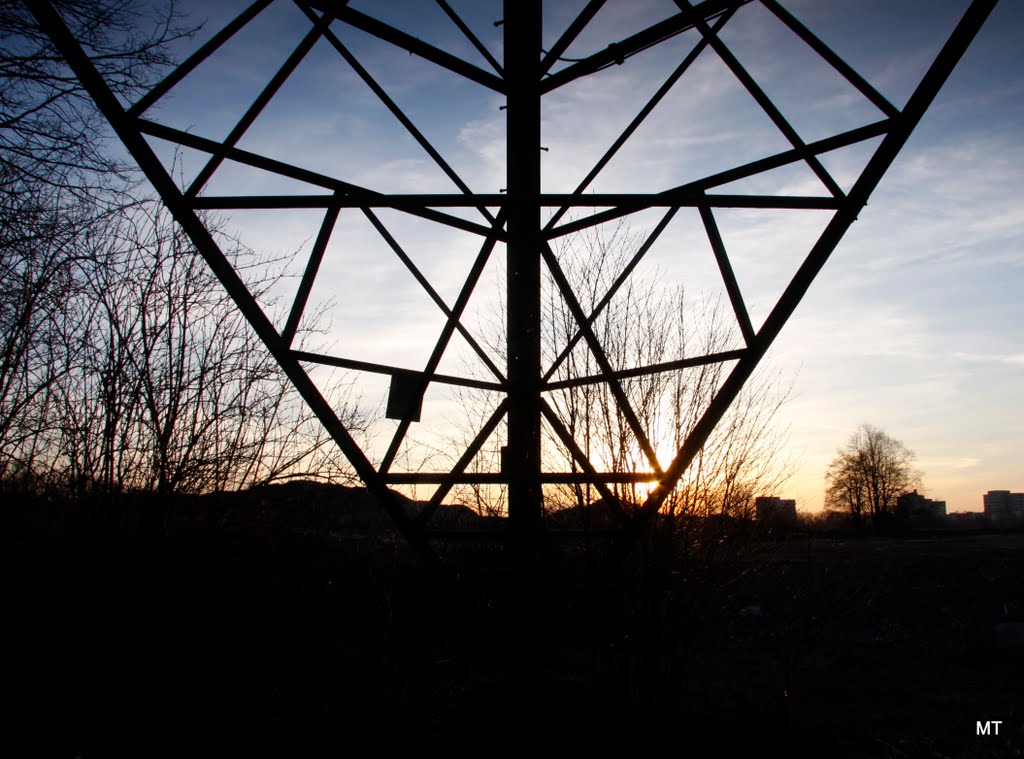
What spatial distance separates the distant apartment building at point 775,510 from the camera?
6.84m

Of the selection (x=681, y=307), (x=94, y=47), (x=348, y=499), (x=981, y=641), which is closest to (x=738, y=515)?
(x=681, y=307)

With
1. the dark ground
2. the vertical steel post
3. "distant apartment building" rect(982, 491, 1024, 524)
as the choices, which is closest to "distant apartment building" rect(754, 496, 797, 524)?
the dark ground

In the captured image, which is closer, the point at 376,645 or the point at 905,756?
the point at 905,756

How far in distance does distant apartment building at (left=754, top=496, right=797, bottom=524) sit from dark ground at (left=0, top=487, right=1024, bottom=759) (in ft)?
1.04

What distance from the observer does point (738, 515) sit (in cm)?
643

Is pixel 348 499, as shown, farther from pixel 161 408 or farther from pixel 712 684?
pixel 712 684

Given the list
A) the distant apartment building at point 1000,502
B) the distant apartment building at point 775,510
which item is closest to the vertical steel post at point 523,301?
the distant apartment building at point 775,510

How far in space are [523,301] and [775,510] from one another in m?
4.01

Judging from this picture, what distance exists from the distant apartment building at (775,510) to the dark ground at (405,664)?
317 millimetres

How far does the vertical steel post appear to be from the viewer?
4.82 metres

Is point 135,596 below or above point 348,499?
below

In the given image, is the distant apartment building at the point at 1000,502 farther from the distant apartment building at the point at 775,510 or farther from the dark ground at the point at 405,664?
the distant apartment building at the point at 775,510

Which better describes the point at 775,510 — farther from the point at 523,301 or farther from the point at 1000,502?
the point at 1000,502

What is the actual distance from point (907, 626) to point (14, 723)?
1559 centimetres
